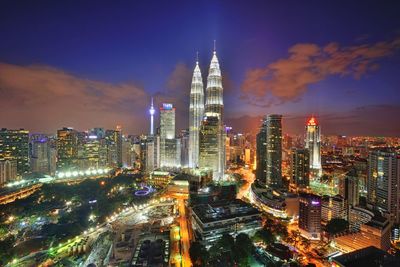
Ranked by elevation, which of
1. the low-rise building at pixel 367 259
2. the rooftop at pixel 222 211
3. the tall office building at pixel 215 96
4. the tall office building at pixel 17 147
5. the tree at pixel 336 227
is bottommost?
the tree at pixel 336 227

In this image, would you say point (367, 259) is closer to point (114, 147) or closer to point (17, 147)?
point (114, 147)

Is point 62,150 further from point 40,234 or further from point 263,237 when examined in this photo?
point 263,237

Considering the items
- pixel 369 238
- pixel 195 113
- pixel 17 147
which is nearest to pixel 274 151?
pixel 195 113

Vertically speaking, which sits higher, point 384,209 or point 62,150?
point 62,150

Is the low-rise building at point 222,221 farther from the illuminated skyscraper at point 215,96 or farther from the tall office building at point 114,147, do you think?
the tall office building at point 114,147

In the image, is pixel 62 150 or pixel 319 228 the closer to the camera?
pixel 319 228

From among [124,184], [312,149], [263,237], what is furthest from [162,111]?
[263,237]

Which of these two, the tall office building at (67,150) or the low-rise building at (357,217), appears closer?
the low-rise building at (357,217)

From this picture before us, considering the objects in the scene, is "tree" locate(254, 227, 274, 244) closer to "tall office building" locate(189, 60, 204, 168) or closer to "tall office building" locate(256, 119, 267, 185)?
"tall office building" locate(256, 119, 267, 185)

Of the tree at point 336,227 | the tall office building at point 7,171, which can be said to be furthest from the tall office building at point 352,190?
the tall office building at point 7,171
